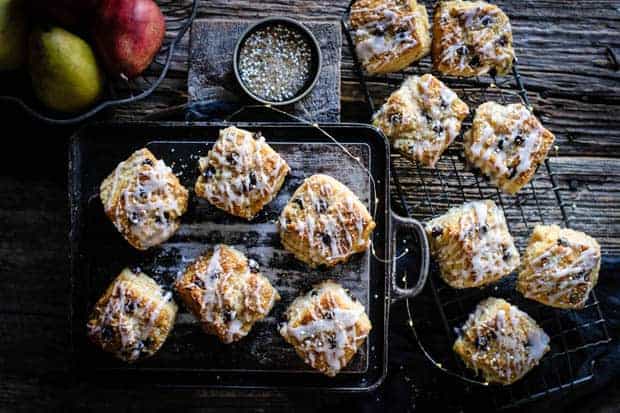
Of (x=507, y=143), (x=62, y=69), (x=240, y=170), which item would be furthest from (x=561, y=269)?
(x=62, y=69)

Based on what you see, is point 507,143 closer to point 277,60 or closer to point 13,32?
point 277,60

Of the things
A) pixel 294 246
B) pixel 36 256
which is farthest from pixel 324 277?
pixel 36 256

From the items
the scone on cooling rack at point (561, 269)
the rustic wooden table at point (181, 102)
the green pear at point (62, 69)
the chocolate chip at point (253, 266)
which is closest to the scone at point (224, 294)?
the chocolate chip at point (253, 266)

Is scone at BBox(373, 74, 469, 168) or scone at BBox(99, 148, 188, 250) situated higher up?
scone at BBox(373, 74, 469, 168)

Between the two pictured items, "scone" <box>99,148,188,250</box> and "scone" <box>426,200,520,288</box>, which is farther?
"scone" <box>426,200,520,288</box>

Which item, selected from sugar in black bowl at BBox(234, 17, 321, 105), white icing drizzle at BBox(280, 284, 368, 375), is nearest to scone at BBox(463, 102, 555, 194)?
sugar in black bowl at BBox(234, 17, 321, 105)

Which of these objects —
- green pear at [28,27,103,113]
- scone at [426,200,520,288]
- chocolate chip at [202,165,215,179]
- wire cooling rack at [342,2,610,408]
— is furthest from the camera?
wire cooling rack at [342,2,610,408]

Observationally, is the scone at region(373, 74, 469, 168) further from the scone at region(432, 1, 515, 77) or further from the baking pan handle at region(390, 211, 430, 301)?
the baking pan handle at region(390, 211, 430, 301)
